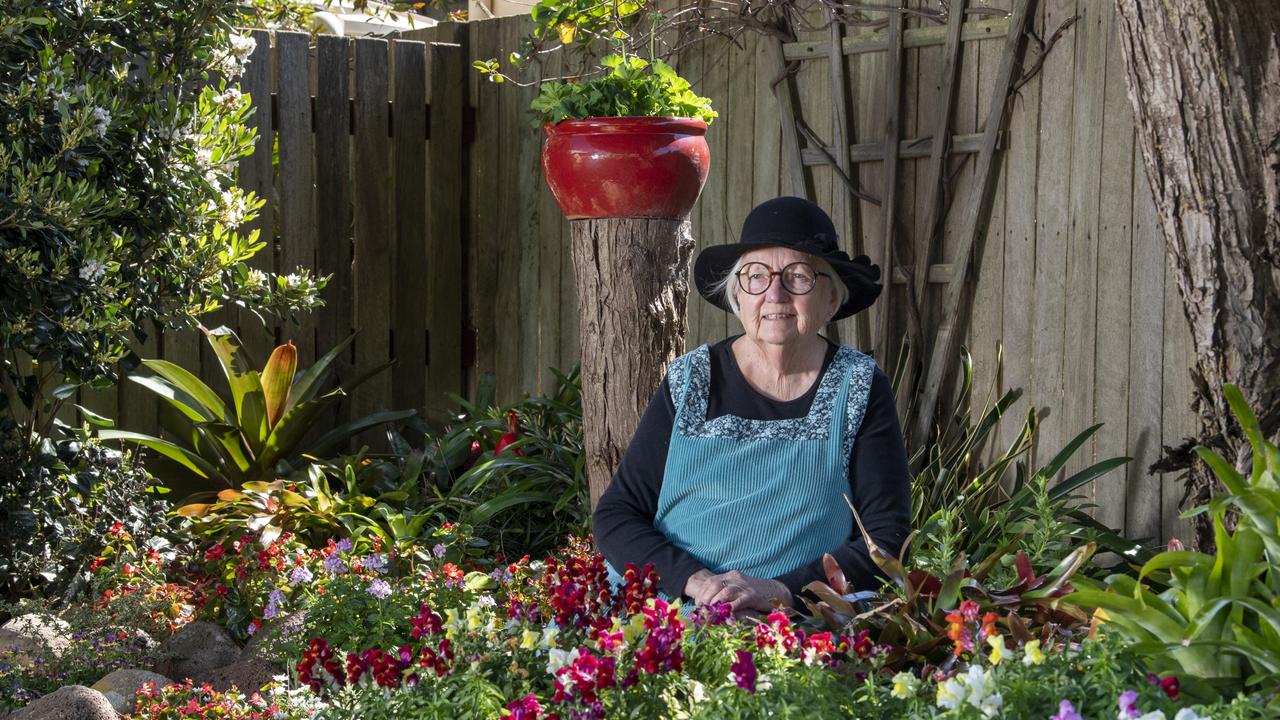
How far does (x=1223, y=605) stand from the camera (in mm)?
1496

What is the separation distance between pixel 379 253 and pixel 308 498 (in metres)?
1.54

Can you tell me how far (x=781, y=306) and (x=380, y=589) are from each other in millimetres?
1050

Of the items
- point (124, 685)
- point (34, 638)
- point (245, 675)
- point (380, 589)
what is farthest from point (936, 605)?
point (34, 638)

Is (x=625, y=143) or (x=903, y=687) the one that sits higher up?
(x=625, y=143)

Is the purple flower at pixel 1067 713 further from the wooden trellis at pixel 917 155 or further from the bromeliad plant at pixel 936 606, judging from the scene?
the wooden trellis at pixel 917 155

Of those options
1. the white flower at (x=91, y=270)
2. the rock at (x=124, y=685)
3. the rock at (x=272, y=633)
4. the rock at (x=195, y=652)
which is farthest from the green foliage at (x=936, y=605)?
the white flower at (x=91, y=270)

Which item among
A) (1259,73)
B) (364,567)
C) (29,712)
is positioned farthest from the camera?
(364,567)

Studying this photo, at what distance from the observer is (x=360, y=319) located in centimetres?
549

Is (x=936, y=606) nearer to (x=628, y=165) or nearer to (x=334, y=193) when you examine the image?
(x=628, y=165)

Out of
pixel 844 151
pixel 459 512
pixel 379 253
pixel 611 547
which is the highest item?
pixel 844 151

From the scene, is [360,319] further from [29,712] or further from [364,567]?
[29,712]

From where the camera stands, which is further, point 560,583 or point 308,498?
point 308,498

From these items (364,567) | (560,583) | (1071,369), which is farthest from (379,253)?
(560,583)

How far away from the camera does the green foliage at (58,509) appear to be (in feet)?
11.9
